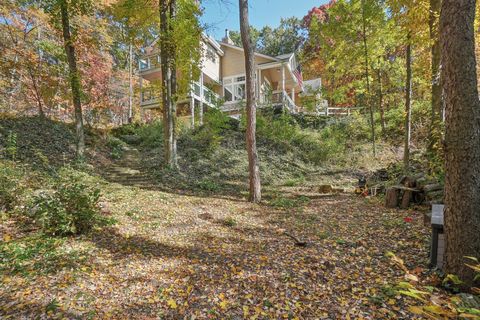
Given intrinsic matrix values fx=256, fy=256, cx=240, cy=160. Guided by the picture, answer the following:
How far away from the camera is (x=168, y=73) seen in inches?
404

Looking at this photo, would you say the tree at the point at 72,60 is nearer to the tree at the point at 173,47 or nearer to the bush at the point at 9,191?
the tree at the point at 173,47

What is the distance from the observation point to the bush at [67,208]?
4.07 meters

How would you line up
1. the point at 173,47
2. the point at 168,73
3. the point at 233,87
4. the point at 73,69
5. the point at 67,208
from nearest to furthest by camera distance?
1. the point at 67,208
2. the point at 73,69
3. the point at 173,47
4. the point at 168,73
5. the point at 233,87

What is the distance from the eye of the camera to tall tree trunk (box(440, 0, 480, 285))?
2.59 meters

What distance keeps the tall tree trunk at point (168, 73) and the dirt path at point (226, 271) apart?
4.65 meters

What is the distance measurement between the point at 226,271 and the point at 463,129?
3212 mm

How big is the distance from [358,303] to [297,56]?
28.4 m

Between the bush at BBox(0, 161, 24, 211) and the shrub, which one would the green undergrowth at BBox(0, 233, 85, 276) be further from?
the shrub

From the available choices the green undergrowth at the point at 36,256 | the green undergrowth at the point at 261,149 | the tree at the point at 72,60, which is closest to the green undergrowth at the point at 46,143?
the tree at the point at 72,60

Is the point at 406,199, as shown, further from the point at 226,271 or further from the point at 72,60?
the point at 72,60

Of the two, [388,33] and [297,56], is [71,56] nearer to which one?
[388,33]

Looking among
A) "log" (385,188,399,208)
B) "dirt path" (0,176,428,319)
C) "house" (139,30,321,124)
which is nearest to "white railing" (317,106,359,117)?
"house" (139,30,321,124)

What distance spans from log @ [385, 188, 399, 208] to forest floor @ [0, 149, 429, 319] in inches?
22.8

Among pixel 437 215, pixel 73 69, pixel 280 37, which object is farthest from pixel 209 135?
pixel 280 37
